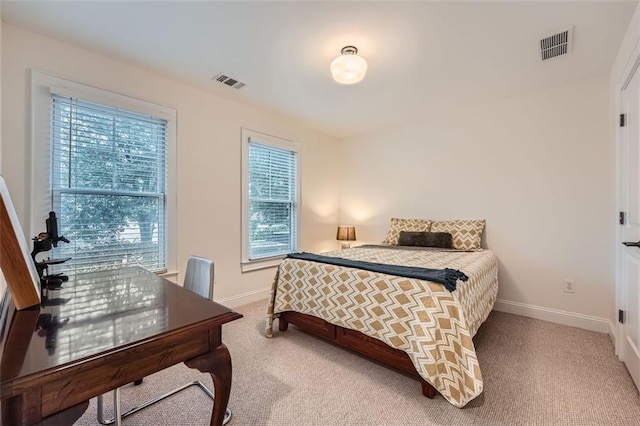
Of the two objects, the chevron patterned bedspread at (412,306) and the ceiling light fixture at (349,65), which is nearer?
the chevron patterned bedspread at (412,306)

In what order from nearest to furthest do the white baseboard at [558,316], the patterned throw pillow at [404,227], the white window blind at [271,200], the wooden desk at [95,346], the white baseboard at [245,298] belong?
the wooden desk at [95,346] < the white baseboard at [558,316] < the white baseboard at [245,298] < the white window blind at [271,200] < the patterned throw pillow at [404,227]

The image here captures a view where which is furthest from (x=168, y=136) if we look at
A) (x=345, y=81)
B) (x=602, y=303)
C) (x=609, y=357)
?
(x=602, y=303)

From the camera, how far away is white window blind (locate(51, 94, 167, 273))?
2.25m

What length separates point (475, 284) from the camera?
2.23m

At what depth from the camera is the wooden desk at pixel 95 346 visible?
0.74 m

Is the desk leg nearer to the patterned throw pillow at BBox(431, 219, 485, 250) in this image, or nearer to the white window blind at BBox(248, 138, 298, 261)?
the white window blind at BBox(248, 138, 298, 261)

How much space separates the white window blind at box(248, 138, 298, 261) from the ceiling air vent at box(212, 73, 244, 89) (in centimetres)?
71

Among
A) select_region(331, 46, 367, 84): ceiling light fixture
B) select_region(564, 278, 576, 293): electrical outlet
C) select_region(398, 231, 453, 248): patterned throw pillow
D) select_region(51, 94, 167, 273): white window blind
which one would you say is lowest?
select_region(564, 278, 576, 293): electrical outlet

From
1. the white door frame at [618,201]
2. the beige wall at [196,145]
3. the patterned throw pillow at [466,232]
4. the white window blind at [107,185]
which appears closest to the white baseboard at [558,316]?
the white door frame at [618,201]

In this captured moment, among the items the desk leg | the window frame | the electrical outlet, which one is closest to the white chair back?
the desk leg

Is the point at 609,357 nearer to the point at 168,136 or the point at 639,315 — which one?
the point at 639,315

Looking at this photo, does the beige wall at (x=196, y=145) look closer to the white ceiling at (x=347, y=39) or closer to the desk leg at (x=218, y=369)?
the white ceiling at (x=347, y=39)

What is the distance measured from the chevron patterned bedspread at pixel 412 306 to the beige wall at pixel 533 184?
0.73 meters

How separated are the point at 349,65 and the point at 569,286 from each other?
10.1 feet
